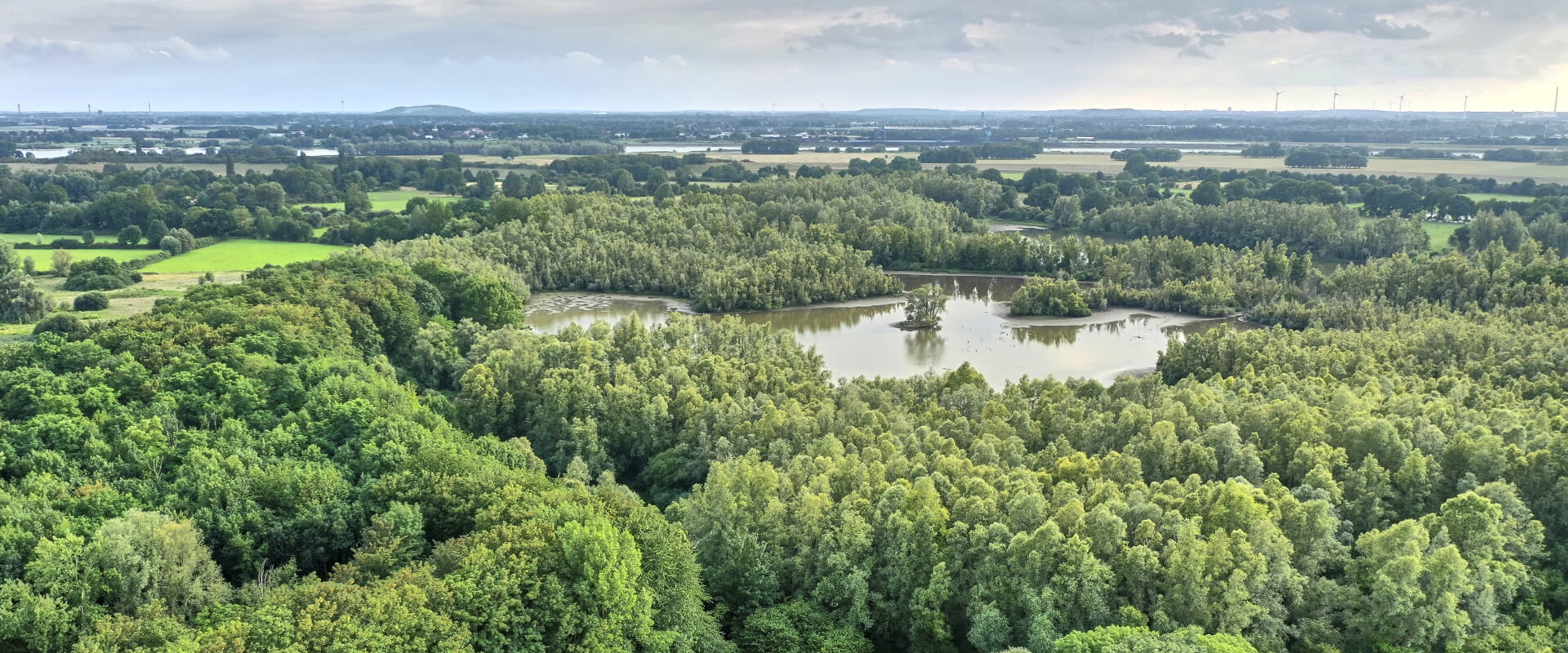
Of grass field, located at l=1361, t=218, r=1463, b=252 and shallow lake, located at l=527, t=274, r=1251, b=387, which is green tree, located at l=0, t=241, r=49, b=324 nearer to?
shallow lake, located at l=527, t=274, r=1251, b=387

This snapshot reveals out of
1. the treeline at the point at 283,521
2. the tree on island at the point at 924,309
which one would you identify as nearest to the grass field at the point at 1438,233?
the tree on island at the point at 924,309

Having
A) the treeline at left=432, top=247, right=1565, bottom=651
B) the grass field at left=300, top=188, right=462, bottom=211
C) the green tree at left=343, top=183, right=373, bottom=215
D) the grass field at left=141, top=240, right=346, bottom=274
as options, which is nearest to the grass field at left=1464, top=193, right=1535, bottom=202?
the treeline at left=432, top=247, right=1565, bottom=651

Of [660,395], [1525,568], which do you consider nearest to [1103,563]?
[1525,568]

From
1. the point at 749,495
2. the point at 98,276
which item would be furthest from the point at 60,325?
the point at 749,495

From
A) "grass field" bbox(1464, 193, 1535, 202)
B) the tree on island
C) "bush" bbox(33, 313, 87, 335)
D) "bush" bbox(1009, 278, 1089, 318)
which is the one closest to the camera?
"bush" bbox(33, 313, 87, 335)

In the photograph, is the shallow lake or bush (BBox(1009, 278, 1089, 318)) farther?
bush (BBox(1009, 278, 1089, 318))

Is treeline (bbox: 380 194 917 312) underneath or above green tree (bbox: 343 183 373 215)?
underneath
